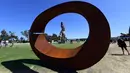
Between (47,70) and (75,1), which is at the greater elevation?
(75,1)

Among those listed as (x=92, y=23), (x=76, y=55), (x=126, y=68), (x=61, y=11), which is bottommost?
(x=126, y=68)

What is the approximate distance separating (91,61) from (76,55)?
2.74ft

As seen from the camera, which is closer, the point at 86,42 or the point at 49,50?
the point at 86,42

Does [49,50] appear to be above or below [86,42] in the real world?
below

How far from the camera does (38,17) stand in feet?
42.5

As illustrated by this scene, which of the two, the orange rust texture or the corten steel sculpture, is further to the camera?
the orange rust texture

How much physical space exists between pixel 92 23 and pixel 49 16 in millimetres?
2684

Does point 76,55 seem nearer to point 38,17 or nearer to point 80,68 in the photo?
point 80,68

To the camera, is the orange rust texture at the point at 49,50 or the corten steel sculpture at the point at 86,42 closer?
the corten steel sculpture at the point at 86,42

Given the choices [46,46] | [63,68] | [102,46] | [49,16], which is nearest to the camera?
[102,46]

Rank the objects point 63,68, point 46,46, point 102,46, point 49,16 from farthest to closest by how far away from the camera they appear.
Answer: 1. point 46,46
2. point 49,16
3. point 63,68
4. point 102,46

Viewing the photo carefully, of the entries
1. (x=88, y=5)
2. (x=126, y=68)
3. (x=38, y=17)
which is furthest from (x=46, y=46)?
(x=126, y=68)

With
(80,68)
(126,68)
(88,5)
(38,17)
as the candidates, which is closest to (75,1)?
(88,5)

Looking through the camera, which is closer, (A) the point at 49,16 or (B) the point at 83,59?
(B) the point at 83,59
